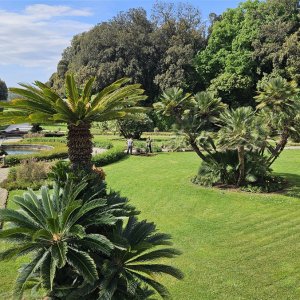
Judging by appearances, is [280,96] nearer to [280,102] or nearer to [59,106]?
[280,102]

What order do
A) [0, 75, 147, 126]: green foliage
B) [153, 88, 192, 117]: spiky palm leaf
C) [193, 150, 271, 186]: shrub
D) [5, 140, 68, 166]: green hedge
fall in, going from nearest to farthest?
[0, 75, 147, 126]: green foliage → [193, 150, 271, 186]: shrub → [153, 88, 192, 117]: spiky palm leaf → [5, 140, 68, 166]: green hedge

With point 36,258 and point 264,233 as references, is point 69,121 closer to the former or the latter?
point 36,258

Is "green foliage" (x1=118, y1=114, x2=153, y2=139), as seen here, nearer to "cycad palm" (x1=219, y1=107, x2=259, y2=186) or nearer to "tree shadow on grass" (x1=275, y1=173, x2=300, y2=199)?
"tree shadow on grass" (x1=275, y1=173, x2=300, y2=199)

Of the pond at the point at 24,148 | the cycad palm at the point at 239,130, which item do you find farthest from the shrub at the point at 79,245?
the pond at the point at 24,148

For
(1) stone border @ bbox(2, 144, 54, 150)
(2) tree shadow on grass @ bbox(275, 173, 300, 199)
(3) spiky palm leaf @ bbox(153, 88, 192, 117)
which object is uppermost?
(3) spiky palm leaf @ bbox(153, 88, 192, 117)

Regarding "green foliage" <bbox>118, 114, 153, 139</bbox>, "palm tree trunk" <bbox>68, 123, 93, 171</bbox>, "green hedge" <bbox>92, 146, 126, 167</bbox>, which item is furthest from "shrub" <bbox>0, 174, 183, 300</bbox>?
"green foliage" <bbox>118, 114, 153, 139</bbox>

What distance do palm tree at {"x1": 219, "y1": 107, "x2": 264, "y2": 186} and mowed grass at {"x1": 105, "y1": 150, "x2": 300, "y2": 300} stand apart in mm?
2517

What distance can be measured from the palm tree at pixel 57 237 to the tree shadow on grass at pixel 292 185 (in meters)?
12.9

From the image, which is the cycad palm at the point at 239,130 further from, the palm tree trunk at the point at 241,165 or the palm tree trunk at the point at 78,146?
the palm tree trunk at the point at 78,146

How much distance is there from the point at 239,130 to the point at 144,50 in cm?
4207

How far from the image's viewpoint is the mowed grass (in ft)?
32.2

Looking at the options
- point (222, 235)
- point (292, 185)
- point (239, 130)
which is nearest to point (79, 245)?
point (222, 235)

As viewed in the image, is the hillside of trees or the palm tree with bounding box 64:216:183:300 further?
the hillside of trees

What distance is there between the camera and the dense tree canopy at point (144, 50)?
54.8m
